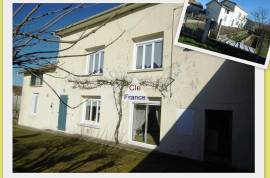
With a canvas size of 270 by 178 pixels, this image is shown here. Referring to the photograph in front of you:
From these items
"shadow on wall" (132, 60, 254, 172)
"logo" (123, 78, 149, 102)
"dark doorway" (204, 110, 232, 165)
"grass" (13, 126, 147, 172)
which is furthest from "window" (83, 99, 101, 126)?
"dark doorway" (204, 110, 232, 165)

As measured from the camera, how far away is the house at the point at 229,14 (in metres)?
4.96

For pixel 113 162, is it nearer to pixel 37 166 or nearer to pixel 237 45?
pixel 37 166

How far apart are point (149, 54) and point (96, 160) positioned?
4756mm

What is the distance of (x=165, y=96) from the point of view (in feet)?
31.3

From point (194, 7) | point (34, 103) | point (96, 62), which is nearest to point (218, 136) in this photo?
point (194, 7)

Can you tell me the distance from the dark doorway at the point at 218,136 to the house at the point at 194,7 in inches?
159

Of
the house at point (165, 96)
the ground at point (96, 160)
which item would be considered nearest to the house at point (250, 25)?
the house at point (165, 96)

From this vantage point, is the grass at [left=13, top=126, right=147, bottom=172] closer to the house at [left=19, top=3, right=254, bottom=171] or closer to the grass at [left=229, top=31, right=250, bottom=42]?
the house at [left=19, top=3, right=254, bottom=171]

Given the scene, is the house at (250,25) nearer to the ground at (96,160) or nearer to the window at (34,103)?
the ground at (96,160)

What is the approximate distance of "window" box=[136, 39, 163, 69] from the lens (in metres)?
10.3

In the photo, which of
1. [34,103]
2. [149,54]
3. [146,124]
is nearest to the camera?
[146,124]

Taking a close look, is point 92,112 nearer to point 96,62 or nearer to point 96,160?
point 96,62

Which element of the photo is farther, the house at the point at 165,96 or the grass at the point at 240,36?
the house at the point at 165,96
